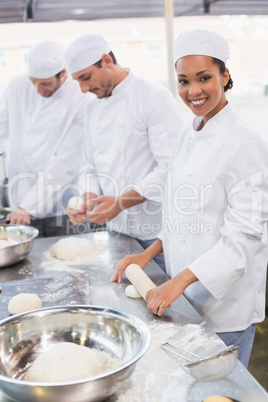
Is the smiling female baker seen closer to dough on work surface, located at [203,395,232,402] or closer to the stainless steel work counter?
the stainless steel work counter

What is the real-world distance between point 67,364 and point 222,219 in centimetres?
75

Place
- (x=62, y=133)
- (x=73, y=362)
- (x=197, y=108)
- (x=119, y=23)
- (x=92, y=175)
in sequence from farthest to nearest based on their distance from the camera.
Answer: (x=119, y=23), (x=62, y=133), (x=92, y=175), (x=197, y=108), (x=73, y=362)

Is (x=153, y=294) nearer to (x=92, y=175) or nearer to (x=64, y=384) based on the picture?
(x=64, y=384)

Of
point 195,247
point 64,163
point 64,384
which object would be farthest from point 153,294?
point 64,163

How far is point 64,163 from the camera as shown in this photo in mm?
2982

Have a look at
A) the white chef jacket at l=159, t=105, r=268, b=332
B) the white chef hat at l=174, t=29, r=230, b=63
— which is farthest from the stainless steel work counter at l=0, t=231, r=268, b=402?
the white chef hat at l=174, t=29, r=230, b=63

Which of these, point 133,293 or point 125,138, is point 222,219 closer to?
point 133,293

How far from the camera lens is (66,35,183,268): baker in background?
7.33 ft

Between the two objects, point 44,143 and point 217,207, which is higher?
point 44,143

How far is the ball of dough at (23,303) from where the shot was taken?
1.44 m

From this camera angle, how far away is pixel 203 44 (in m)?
1.46

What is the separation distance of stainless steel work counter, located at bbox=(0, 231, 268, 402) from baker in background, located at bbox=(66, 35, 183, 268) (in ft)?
0.57

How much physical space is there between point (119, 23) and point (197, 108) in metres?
2.90

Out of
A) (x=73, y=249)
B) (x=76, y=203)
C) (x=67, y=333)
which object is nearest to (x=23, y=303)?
(x=67, y=333)
